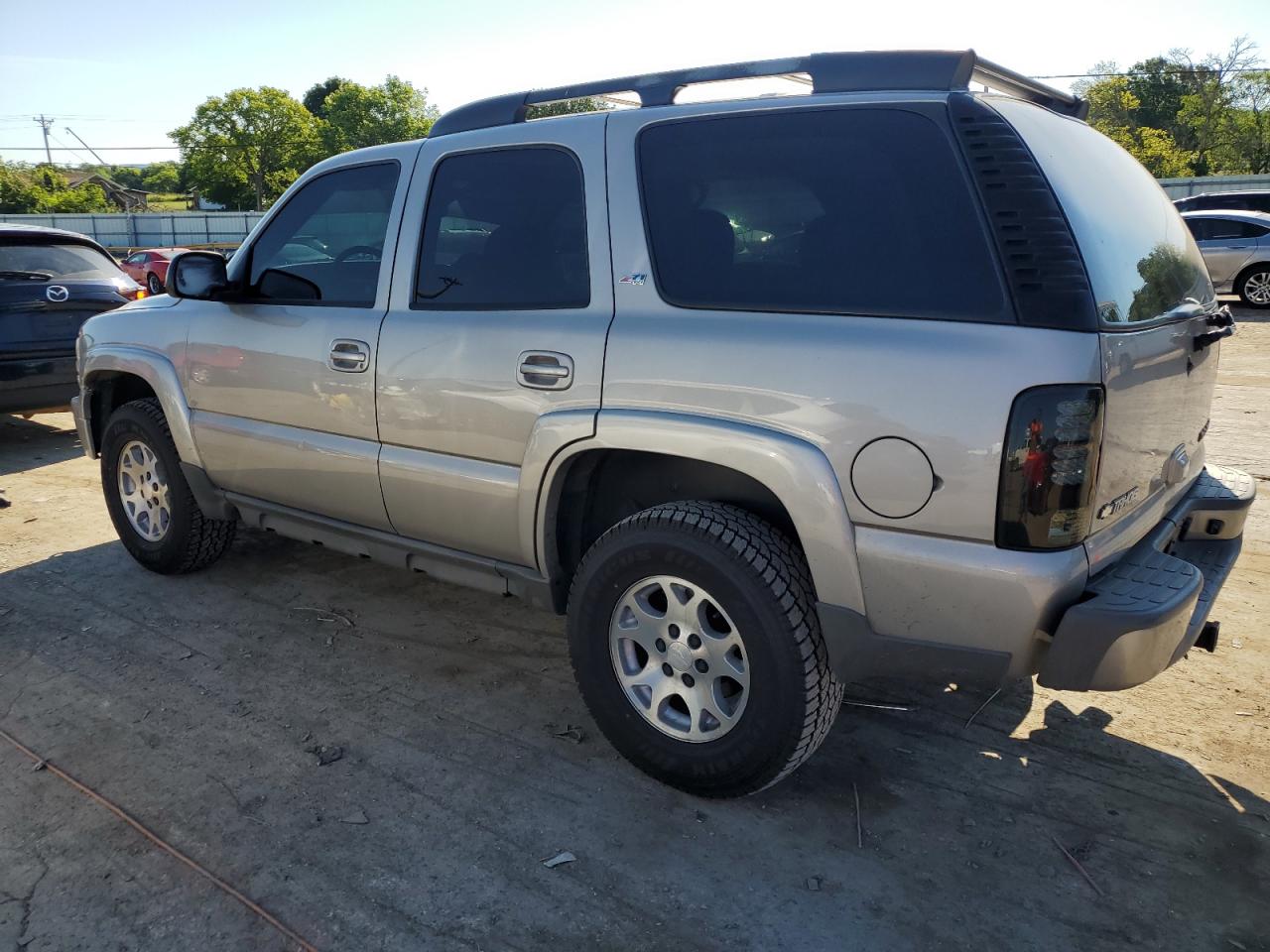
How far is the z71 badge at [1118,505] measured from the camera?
8.02 feet

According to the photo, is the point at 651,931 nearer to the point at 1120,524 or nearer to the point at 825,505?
the point at 825,505

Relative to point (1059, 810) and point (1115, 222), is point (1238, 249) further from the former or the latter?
point (1059, 810)

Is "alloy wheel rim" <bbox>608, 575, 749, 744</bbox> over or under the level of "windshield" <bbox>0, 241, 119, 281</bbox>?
under

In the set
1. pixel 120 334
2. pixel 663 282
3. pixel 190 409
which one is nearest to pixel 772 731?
pixel 663 282

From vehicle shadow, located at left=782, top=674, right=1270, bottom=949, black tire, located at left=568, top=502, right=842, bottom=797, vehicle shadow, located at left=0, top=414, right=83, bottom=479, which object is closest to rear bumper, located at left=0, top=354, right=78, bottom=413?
vehicle shadow, located at left=0, top=414, right=83, bottom=479

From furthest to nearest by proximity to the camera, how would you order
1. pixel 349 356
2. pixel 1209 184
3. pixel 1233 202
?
pixel 1209 184, pixel 1233 202, pixel 349 356

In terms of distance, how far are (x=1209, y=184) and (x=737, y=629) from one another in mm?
33948

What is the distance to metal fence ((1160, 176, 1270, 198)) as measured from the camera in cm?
2966

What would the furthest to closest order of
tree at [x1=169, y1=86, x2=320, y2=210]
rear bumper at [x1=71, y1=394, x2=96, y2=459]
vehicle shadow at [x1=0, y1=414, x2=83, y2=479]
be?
tree at [x1=169, y1=86, x2=320, y2=210], vehicle shadow at [x1=0, y1=414, x2=83, y2=479], rear bumper at [x1=71, y1=394, x2=96, y2=459]

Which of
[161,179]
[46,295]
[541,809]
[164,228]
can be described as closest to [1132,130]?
[164,228]

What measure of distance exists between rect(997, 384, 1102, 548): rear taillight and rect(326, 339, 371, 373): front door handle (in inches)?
89.6

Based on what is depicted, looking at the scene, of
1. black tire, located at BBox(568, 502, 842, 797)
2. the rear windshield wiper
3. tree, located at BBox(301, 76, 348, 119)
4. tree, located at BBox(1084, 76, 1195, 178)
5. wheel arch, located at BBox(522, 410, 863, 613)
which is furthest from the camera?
tree, located at BBox(301, 76, 348, 119)

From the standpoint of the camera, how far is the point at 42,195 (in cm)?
7331

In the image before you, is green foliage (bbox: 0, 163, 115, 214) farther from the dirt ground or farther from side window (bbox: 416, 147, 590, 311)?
side window (bbox: 416, 147, 590, 311)
